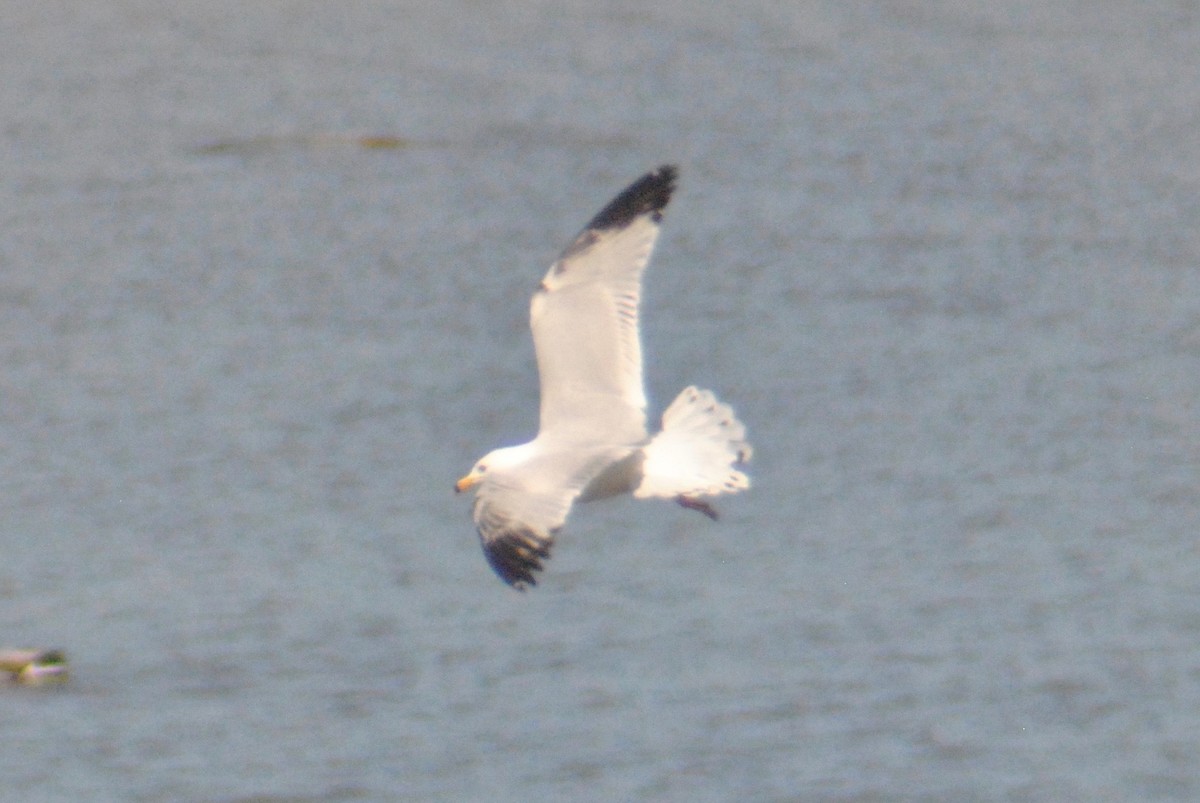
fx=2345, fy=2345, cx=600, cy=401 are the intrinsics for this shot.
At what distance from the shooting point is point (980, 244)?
2162cm

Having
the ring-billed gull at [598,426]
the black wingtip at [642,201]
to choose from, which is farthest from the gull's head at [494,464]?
the black wingtip at [642,201]

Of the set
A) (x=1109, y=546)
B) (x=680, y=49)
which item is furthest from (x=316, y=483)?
(x=680, y=49)

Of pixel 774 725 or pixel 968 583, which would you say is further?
pixel 968 583

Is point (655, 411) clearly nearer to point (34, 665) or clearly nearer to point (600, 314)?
point (34, 665)

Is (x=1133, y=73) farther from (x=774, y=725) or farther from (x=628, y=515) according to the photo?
(x=774, y=725)

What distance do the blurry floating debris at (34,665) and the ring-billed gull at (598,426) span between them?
631 centimetres

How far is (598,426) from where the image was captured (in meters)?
9.07

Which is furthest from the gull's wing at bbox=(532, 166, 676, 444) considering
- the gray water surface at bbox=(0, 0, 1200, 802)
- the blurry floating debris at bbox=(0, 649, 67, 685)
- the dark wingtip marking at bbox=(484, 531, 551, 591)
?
the blurry floating debris at bbox=(0, 649, 67, 685)

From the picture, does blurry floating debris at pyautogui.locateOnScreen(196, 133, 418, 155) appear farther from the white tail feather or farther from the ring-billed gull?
the white tail feather

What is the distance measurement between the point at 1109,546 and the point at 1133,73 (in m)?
11.4

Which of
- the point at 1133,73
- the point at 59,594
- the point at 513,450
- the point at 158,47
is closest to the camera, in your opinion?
the point at 513,450

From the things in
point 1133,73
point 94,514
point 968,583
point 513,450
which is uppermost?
point 1133,73

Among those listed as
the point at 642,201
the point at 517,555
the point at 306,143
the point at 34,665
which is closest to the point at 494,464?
the point at 517,555

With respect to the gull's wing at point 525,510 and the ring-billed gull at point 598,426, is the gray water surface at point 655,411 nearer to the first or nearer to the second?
the ring-billed gull at point 598,426
